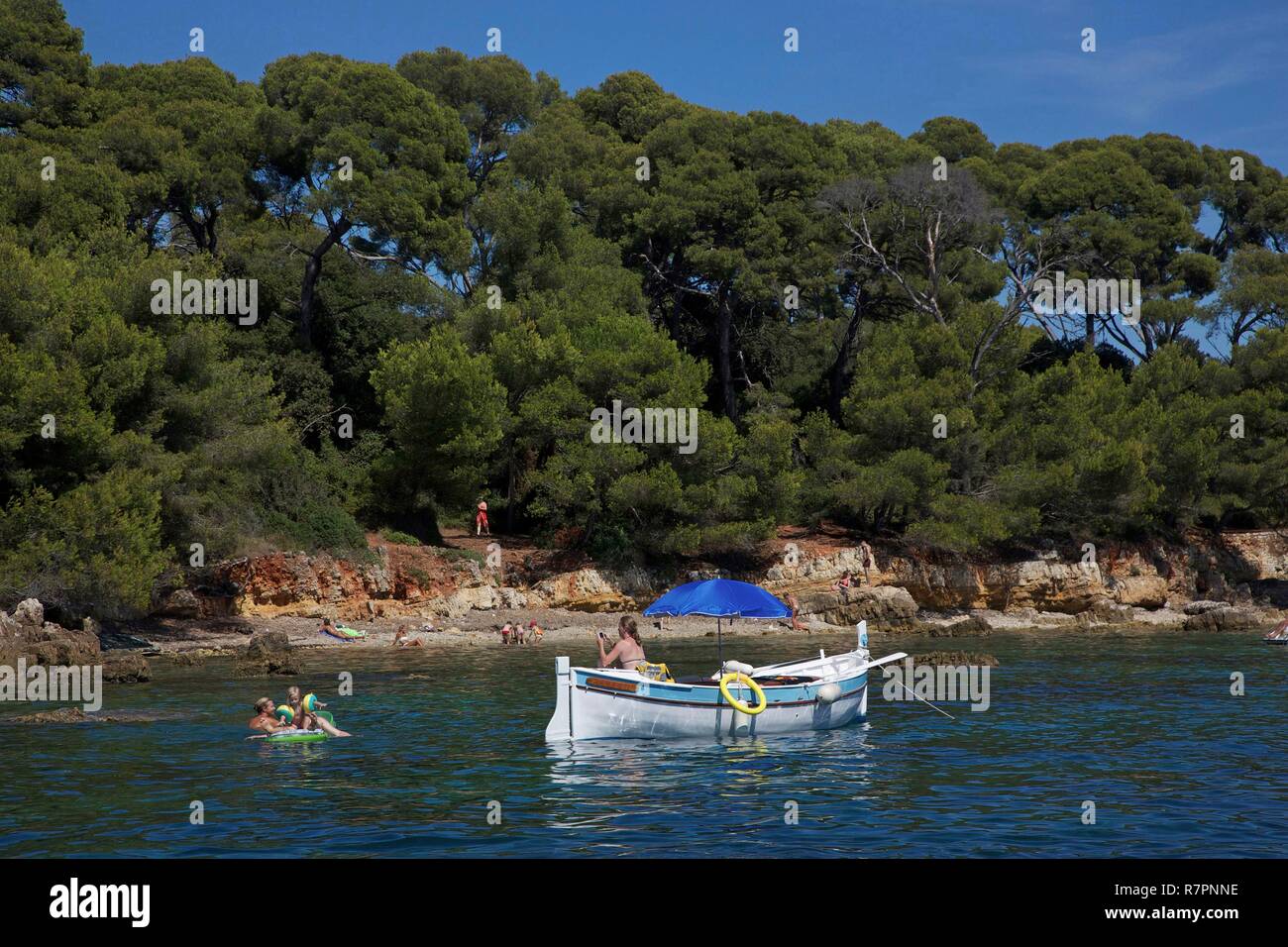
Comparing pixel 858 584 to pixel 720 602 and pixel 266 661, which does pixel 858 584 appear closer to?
pixel 266 661

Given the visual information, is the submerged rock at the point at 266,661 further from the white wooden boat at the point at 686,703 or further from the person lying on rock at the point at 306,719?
the white wooden boat at the point at 686,703

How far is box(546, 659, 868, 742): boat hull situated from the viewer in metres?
20.8

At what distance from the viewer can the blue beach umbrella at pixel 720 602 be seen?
23125mm

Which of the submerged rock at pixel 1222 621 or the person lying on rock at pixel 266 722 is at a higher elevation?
the person lying on rock at pixel 266 722

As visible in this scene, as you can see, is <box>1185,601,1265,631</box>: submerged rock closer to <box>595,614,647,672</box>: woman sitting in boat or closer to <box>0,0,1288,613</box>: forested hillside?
<box>0,0,1288,613</box>: forested hillside

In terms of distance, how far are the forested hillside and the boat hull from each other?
19.0m

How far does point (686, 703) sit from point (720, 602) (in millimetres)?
2687

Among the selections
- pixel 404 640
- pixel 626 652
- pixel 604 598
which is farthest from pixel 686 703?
pixel 604 598

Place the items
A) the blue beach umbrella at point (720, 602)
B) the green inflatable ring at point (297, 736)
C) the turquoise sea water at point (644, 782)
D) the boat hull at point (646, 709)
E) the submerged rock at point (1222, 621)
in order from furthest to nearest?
the submerged rock at point (1222, 621) → the blue beach umbrella at point (720, 602) → the green inflatable ring at point (297, 736) → the boat hull at point (646, 709) → the turquoise sea water at point (644, 782)

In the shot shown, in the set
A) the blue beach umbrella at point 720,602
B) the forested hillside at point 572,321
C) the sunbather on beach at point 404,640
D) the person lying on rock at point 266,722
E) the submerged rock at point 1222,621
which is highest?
the forested hillside at point 572,321

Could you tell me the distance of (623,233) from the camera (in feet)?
207

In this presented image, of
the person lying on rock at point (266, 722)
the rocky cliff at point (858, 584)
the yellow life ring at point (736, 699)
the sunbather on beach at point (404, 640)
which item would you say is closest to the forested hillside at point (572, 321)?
the rocky cliff at point (858, 584)
